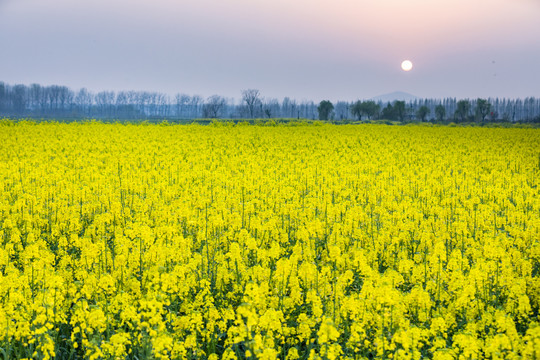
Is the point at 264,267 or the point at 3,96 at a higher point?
the point at 3,96

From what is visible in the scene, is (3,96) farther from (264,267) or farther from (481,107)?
(264,267)

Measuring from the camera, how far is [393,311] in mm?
5965

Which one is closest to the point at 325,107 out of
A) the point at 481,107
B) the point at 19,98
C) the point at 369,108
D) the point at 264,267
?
the point at 369,108

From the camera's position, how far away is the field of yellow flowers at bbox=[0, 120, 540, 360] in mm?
5523

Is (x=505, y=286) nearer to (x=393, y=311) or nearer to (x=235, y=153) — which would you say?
(x=393, y=311)

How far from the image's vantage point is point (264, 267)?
8.05 m

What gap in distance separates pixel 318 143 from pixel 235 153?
439 inches

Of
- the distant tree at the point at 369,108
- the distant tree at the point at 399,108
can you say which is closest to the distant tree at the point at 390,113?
the distant tree at the point at 399,108

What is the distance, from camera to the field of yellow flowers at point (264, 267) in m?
5.52

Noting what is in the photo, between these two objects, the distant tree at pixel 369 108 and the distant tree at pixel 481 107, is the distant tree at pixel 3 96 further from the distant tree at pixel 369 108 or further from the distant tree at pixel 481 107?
the distant tree at pixel 481 107

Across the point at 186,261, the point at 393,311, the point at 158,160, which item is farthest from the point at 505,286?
the point at 158,160

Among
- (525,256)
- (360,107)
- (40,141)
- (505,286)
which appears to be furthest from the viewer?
(360,107)

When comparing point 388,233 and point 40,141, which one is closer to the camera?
point 388,233

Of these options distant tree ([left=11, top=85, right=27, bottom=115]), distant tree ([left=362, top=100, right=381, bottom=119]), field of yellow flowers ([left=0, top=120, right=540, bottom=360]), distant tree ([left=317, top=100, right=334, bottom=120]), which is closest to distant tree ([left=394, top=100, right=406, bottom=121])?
distant tree ([left=362, top=100, right=381, bottom=119])
